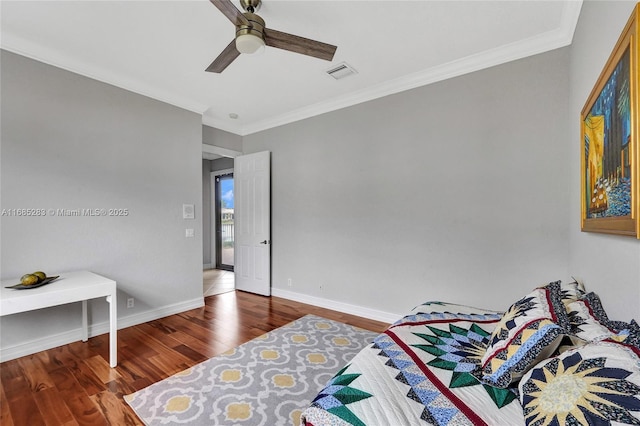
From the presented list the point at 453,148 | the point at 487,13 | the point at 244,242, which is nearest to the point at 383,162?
the point at 453,148

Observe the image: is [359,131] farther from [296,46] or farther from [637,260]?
[637,260]

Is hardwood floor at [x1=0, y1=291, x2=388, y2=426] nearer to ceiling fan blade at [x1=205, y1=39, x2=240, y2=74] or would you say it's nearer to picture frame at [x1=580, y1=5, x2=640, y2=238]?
picture frame at [x1=580, y1=5, x2=640, y2=238]

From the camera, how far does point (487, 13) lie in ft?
7.09

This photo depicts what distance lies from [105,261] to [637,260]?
4094mm

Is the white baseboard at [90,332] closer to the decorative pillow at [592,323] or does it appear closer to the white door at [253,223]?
the white door at [253,223]

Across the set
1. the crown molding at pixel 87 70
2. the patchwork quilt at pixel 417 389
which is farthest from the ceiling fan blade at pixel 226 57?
the patchwork quilt at pixel 417 389

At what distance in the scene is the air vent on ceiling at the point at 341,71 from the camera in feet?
9.55

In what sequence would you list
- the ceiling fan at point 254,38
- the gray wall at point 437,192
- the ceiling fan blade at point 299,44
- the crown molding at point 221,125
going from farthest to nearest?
the crown molding at point 221,125 → the gray wall at point 437,192 → the ceiling fan blade at point 299,44 → the ceiling fan at point 254,38

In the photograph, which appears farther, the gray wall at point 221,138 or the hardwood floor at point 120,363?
the gray wall at point 221,138

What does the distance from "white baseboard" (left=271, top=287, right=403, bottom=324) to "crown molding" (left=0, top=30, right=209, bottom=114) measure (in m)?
2.94

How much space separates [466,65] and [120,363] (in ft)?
14.0

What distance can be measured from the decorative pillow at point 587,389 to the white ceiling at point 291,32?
2320 millimetres

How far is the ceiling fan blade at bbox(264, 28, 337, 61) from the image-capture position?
1874 millimetres

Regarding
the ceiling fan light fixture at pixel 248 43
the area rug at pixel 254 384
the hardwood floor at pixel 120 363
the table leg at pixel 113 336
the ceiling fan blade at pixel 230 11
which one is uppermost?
the ceiling fan blade at pixel 230 11
